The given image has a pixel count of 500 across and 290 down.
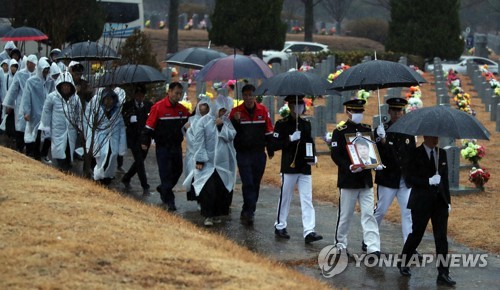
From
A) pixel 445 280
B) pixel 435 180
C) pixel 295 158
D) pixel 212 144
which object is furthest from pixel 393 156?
pixel 212 144

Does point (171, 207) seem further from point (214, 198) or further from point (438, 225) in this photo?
point (438, 225)

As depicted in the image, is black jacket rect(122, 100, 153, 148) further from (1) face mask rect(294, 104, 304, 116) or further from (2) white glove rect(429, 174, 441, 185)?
(2) white glove rect(429, 174, 441, 185)

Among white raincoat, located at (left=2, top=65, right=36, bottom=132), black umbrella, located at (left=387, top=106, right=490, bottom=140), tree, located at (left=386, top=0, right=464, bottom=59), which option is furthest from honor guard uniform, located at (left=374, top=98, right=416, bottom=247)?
tree, located at (left=386, top=0, right=464, bottom=59)

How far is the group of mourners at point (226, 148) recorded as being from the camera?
34.8 ft

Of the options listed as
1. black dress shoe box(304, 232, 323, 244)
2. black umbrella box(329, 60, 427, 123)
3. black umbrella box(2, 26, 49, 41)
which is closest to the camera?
black umbrella box(329, 60, 427, 123)

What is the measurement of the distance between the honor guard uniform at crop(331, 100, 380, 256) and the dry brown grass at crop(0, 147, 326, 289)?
5.65 feet

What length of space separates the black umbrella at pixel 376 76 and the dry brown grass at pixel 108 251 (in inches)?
98.4

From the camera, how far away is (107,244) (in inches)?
349

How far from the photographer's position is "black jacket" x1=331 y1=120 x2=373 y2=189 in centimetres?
1121

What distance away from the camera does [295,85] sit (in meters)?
12.5

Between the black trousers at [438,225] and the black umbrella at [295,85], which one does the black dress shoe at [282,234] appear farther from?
the black trousers at [438,225]

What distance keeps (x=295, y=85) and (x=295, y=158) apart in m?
0.85

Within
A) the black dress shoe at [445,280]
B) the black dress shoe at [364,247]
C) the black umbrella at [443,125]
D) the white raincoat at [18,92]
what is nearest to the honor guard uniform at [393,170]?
the black dress shoe at [364,247]

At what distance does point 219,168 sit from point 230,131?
479mm
